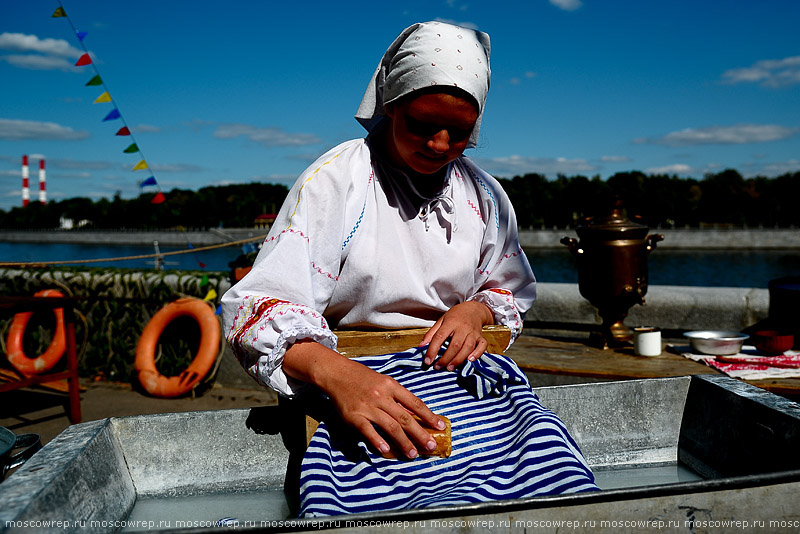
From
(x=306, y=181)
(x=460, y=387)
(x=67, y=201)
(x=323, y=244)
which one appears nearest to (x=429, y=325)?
(x=460, y=387)

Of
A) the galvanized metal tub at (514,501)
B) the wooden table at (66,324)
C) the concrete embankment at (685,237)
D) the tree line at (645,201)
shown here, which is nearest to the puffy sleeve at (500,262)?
the galvanized metal tub at (514,501)

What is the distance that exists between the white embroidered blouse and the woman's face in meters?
0.16

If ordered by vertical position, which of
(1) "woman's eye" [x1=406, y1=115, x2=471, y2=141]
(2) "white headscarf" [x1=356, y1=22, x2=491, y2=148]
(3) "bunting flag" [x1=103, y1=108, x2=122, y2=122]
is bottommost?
(1) "woman's eye" [x1=406, y1=115, x2=471, y2=141]

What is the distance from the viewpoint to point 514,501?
1.08m

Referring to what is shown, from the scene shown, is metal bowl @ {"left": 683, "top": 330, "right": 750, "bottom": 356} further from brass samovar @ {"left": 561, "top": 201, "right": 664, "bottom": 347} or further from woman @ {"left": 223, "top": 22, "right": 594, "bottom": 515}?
woman @ {"left": 223, "top": 22, "right": 594, "bottom": 515}

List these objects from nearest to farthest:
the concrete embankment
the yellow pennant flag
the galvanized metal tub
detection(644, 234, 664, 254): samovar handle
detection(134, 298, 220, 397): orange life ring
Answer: the galvanized metal tub, detection(644, 234, 664, 254): samovar handle, detection(134, 298, 220, 397): orange life ring, the yellow pennant flag, the concrete embankment

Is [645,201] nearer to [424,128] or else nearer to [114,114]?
[114,114]

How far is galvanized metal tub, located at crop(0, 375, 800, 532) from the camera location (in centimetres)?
110

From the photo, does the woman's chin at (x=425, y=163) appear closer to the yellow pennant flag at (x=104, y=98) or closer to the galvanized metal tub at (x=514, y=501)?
the galvanized metal tub at (x=514, y=501)

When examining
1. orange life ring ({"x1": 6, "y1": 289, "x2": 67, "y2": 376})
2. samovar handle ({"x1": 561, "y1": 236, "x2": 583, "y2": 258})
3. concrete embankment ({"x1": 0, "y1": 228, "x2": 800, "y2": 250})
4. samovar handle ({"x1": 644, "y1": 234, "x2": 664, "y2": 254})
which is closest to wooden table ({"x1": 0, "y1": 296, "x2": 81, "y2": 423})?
orange life ring ({"x1": 6, "y1": 289, "x2": 67, "y2": 376})

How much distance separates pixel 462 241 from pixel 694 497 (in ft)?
3.39

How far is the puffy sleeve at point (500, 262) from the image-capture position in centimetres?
207

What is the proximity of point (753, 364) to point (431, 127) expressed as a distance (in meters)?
2.78

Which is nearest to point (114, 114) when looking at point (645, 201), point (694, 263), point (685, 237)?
point (694, 263)
